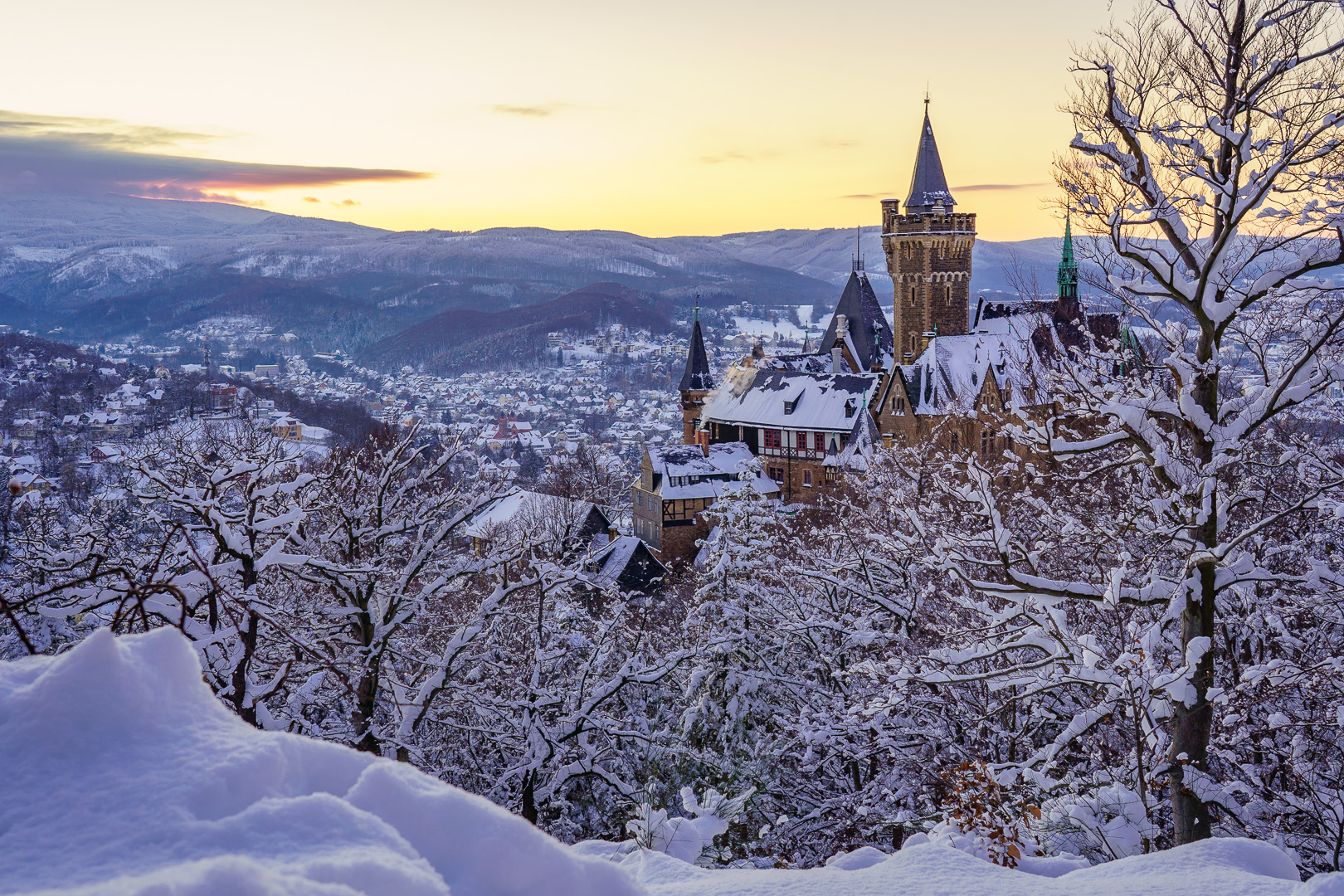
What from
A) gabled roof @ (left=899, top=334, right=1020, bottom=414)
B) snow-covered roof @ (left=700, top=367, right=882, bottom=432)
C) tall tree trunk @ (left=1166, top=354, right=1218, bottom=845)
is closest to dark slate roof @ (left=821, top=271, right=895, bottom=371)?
snow-covered roof @ (left=700, top=367, right=882, bottom=432)

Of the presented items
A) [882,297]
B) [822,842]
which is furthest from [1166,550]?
[882,297]

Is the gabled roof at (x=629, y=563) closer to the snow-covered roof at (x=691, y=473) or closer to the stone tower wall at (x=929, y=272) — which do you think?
the snow-covered roof at (x=691, y=473)

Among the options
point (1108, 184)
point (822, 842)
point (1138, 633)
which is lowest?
point (822, 842)

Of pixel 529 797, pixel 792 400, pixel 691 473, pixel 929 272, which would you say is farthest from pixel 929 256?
pixel 529 797

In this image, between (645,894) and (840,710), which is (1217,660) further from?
(645,894)

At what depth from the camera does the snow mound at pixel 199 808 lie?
68.1 inches

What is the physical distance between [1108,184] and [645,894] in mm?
7270

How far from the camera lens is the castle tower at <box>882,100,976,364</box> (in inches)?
2379

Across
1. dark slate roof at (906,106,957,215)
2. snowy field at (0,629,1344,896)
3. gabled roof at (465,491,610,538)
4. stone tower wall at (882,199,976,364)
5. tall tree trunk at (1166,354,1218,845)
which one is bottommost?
gabled roof at (465,491,610,538)

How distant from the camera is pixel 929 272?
60500mm

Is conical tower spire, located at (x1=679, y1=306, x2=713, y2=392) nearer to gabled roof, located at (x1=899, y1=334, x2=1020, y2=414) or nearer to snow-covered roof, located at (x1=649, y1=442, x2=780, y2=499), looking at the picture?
snow-covered roof, located at (x1=649, y1=442, x2=780, y2=499)

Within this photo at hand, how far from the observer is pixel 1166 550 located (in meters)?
8.29

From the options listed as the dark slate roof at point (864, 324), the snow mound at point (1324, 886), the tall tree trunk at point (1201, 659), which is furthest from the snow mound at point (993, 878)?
the dark slate roof at point (864, 324)

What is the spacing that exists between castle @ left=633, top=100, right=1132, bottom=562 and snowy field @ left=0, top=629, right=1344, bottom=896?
4290 centimetres
